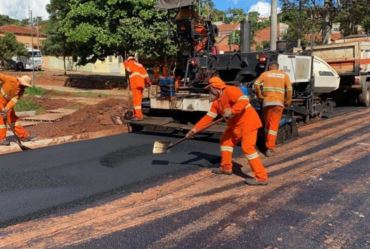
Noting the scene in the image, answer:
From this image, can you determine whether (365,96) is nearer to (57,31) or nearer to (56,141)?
(56,141)

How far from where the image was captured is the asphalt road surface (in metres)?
4.10

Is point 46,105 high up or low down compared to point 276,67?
down

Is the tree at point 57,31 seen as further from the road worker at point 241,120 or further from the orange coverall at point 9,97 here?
the road worker at point 241,120

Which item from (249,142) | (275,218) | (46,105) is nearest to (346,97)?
(46,105)

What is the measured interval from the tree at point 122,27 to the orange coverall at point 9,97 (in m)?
11.1

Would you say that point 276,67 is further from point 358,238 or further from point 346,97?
point 346,97

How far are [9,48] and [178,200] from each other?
38528 millimetres

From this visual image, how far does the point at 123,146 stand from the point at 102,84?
17.9 m

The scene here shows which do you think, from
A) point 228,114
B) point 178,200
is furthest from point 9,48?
point 178,200

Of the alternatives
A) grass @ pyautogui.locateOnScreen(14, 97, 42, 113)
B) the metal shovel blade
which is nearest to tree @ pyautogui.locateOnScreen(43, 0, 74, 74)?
grass @ pyautogui.locateOnScreen(14, 97, 42, 113)

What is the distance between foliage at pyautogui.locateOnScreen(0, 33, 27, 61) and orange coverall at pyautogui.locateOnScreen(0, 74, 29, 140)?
33.2m

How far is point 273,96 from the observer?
24.6ft

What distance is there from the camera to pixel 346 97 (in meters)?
15.7

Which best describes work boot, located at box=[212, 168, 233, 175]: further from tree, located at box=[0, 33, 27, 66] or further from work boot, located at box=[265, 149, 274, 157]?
tree, located at box=[0, 33, 27, 66]
